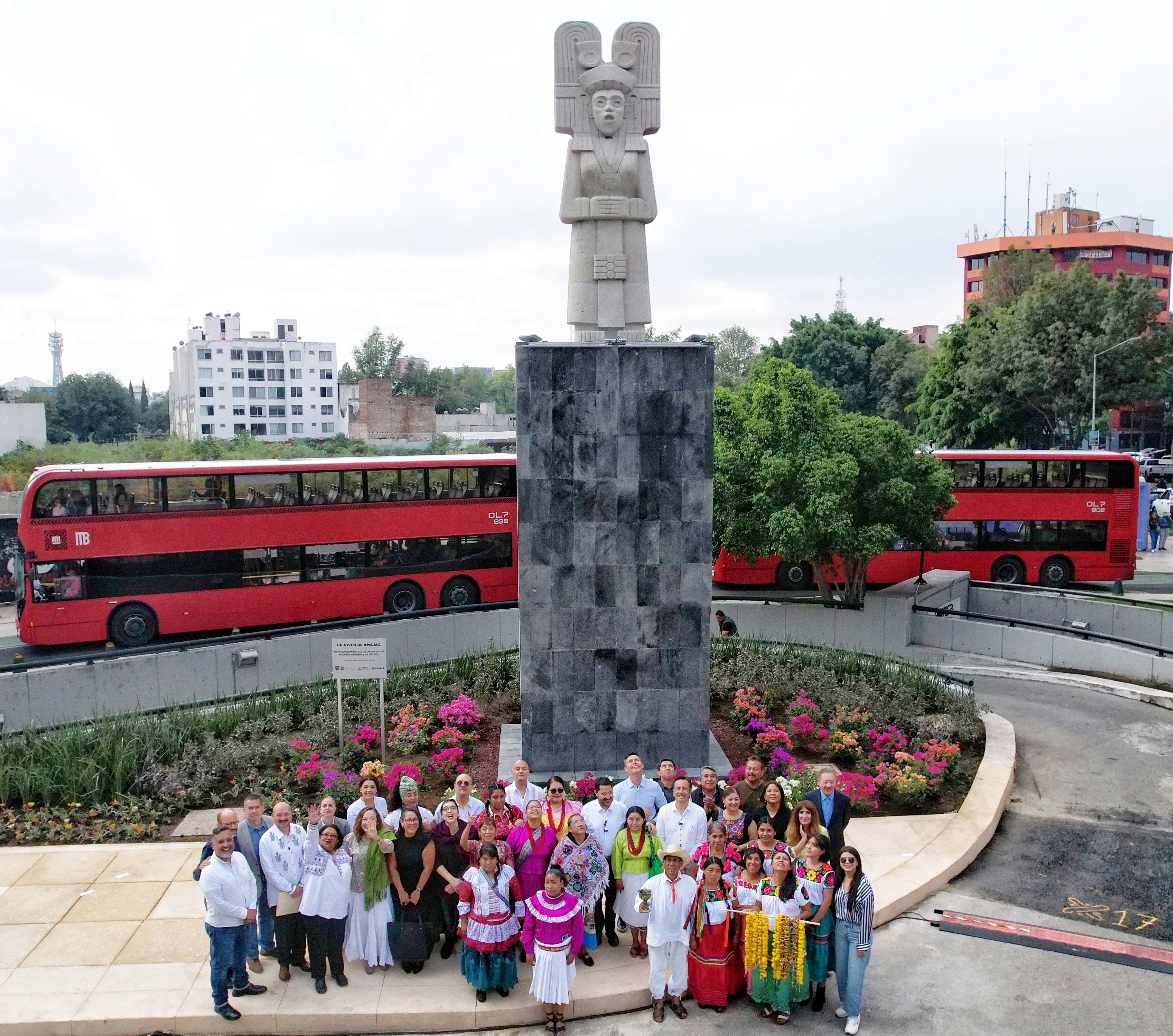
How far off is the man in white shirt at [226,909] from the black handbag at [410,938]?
1.08 meters

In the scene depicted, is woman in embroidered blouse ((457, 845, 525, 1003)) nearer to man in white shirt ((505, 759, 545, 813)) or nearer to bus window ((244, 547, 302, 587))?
man in white shirt ((505, 759, 545, 813))

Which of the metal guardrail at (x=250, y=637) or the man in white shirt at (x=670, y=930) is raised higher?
the metal guardrail at (x=250, y=637)

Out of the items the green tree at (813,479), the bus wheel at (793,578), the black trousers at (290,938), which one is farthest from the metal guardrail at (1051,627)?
the black trousers at (290,938)

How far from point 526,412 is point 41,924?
6.77 m

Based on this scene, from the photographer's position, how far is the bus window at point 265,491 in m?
20.2

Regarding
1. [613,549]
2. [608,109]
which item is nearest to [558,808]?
[613,549]

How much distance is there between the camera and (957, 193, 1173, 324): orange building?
85.3m

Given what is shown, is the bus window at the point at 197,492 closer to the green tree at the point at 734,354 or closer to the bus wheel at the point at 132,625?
the bus wheel at the point at 132,625

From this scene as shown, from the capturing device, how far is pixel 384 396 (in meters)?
78.6

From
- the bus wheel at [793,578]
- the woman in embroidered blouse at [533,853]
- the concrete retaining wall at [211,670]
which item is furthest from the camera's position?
the bus wheel at [793,578]

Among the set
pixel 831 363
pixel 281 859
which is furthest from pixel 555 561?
pixel 831 363

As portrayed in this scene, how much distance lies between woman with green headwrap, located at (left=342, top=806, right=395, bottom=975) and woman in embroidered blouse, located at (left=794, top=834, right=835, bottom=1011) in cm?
315

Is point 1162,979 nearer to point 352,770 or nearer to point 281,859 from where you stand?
point 281,859

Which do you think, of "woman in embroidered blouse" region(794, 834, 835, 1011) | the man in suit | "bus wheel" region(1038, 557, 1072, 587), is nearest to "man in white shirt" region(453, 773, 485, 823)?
"woman in embroidered blouse" region(794, 834, 835, 1011)
